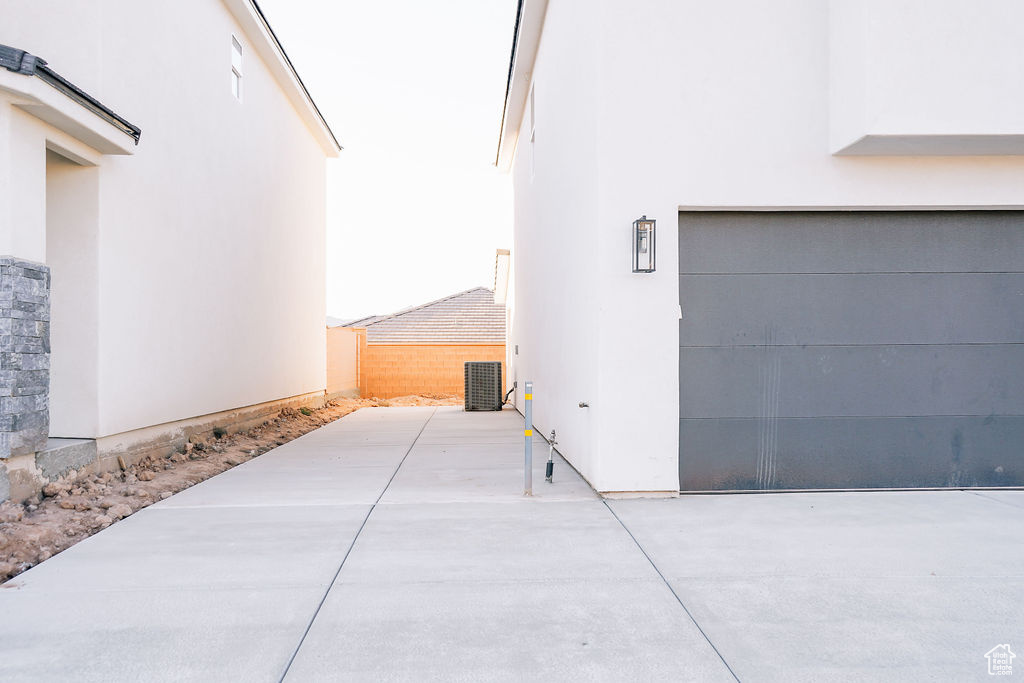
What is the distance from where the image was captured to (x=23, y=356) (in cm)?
595

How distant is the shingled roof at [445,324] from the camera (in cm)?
3038

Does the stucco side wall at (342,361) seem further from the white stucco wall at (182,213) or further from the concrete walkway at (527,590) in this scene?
Result: the concrete walkway at (527,590)

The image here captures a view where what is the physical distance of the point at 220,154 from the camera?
11.0m

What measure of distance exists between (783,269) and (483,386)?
36.8 feet

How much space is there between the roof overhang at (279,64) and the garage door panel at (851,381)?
957 centimetres

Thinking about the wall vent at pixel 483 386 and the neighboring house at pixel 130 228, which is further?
the wall vent at pixel 483 386

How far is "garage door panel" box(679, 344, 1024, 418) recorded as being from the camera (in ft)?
22.0

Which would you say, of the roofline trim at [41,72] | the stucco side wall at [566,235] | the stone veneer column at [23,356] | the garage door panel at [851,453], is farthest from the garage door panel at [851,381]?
the roofline trim at [41,72]

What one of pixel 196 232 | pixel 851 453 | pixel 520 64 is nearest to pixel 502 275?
pixel 520 64

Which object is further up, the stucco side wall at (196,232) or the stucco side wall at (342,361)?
the stucco side wall at (196,232)

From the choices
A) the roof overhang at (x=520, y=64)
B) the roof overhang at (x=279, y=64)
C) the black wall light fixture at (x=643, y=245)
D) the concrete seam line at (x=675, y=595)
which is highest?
the roof overhang at (x=279, y=64)

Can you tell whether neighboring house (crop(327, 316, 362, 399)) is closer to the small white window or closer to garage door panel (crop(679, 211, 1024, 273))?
the small white window

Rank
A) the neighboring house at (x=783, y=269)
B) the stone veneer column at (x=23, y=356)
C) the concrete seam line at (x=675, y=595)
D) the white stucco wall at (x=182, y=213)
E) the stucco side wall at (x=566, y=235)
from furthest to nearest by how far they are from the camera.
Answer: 1. the white stucco wall at (x=182, y=213)
2. the stucco side wall at (x=566, y=235)
3. the neighboring house at (x=783, y=269)
4. the stone veneer column at (x=23, y=356)
5. the concrete seam line at (x=675, y=595)

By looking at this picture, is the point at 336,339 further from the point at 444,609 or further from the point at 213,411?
the point at 444,609
